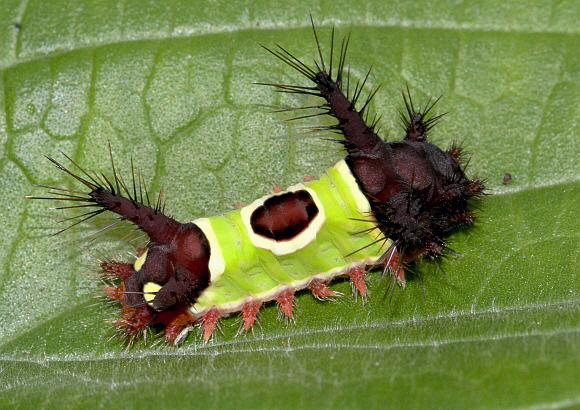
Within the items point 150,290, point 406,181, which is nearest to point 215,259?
point 150,290

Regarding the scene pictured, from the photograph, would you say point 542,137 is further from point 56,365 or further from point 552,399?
point 56,365

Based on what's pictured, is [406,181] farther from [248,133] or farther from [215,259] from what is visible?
[215,259]

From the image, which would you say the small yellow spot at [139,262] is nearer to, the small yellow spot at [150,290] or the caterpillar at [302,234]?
the caterpillar at [302,234]

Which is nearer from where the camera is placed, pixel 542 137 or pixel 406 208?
pixel 406 208

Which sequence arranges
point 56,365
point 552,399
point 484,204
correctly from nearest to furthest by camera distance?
1. point 552,399
2. point 56,365
3. point 484,204

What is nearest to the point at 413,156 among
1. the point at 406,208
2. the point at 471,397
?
the point at 406,208

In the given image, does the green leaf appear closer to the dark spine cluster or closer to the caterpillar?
the caterpillar
